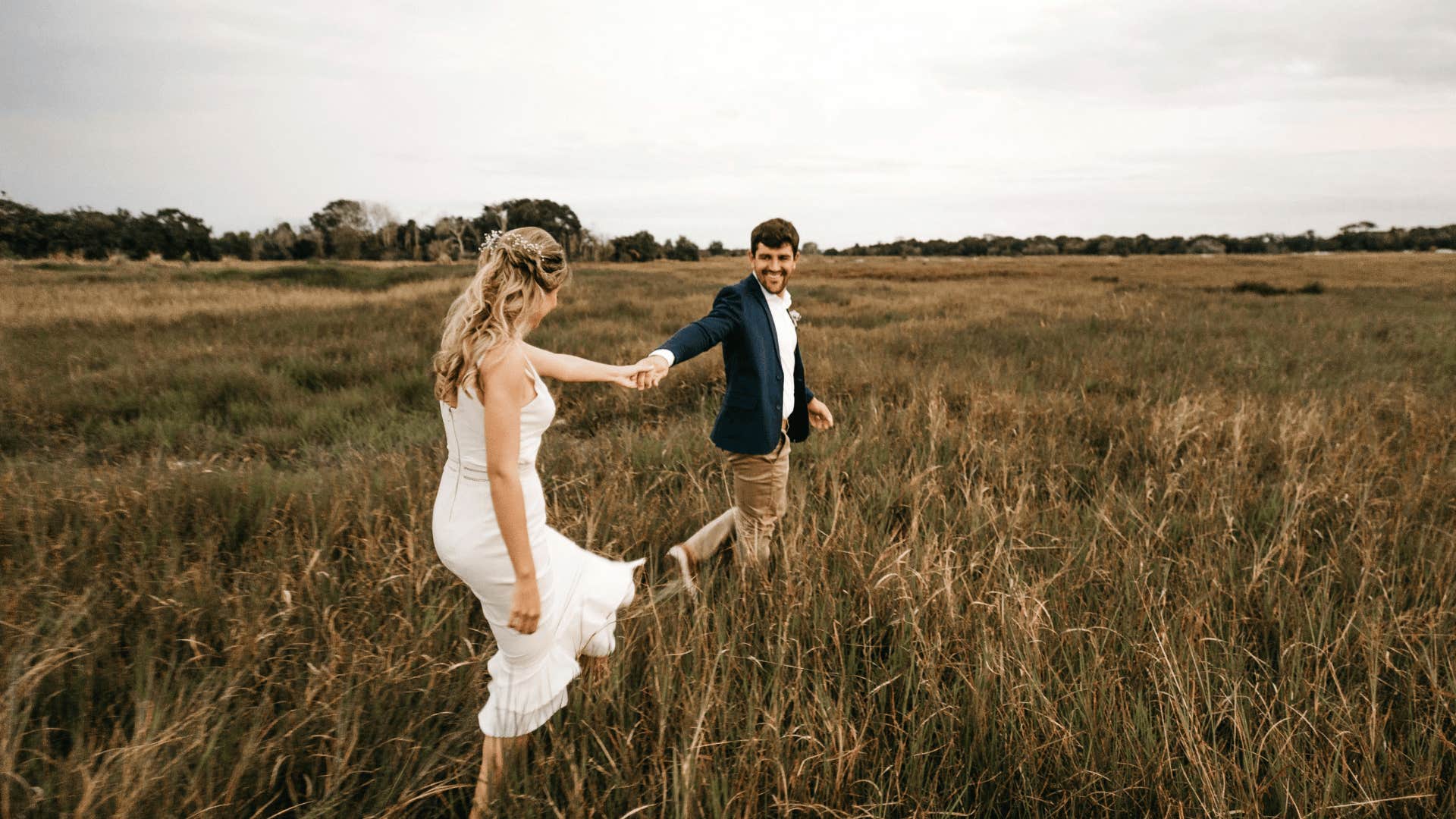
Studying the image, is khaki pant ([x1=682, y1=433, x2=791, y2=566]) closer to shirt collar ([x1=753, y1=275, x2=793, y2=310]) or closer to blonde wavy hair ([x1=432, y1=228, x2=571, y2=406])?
shirt collar ([x1=753, y1=275, x2=793, y2=310])

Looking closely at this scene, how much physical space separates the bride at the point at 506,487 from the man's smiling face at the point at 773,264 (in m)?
1.08

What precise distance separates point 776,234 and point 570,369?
1.17 meters

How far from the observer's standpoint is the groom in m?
2.63

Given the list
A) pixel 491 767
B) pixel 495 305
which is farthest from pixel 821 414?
pixel 491 767

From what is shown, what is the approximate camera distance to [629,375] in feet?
7.13

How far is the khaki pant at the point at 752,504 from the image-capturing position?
113 inches

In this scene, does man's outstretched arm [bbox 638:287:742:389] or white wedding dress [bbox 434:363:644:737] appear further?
man's outstretched arm [bbox 638:287:742:389]

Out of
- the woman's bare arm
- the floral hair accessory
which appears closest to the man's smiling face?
the floral hair accessory

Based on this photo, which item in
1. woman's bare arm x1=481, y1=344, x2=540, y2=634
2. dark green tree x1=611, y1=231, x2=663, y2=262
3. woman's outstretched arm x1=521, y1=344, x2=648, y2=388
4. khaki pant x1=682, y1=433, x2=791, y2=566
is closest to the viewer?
woman's bare arm x1=481, y1=344, x2=540, y2=634

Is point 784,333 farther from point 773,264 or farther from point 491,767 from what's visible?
point 491,767

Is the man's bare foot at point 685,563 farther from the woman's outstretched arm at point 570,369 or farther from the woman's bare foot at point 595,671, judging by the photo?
the woman's outstretched arm at point 570,369

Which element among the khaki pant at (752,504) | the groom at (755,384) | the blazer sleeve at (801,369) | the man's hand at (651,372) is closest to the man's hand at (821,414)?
the blazer sleeve at (801,369)

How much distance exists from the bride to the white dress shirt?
1164 millimetres

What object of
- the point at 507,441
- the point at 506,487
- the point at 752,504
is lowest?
the point at 752,504
